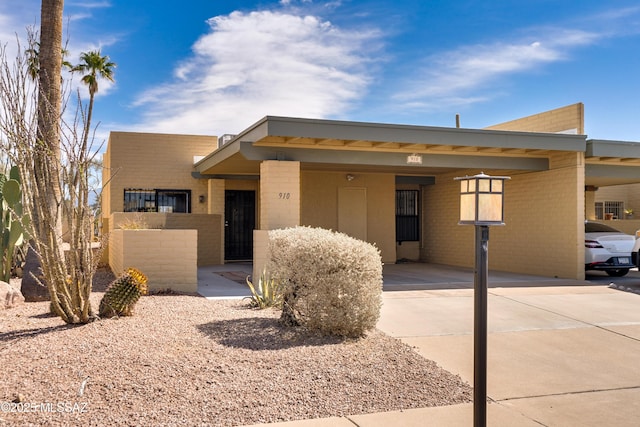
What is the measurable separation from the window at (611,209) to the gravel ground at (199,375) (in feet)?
74.9

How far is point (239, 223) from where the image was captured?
63.3 ft

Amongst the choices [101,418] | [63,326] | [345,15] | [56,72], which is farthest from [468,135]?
[101,418]

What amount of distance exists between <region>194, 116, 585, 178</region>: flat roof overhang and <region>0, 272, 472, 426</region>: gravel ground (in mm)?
5565

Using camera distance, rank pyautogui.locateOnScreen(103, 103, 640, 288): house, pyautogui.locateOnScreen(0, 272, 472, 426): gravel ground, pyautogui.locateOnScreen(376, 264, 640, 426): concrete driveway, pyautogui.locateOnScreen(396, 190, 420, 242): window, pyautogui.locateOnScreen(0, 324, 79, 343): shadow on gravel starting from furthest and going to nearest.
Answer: pyautogui.locateOnScreen(396, 190, 420, 242): window → pyautogui.locateOnScreen(103, 103, 640, 288): house → pyautogui.locateOnScreen(0, 324, 79, 343): shadow on gravel → pyautogui.locateOnScreen(376, 264, 640, 426): concrete driveway → pyautogui.locateOnScreen(0, 272, 472, 426): gravel ground

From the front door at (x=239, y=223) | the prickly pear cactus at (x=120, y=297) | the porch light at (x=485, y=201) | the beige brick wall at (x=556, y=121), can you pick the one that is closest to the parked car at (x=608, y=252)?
the beige brick wall at (x=556, y=121)

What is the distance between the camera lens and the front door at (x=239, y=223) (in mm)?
19078

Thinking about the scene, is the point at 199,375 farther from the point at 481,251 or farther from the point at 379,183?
the point at 379,183

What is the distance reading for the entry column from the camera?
1209 centimetres

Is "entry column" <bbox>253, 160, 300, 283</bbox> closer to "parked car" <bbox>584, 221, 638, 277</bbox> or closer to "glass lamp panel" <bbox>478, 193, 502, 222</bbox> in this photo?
"parked car" <bbox>584, 221, 638, 277</bbox>

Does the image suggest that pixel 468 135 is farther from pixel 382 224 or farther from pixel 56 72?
pixel 56 72

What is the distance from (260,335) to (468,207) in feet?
11.8

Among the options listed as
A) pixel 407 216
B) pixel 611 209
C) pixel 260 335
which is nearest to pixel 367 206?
pixel 407 216

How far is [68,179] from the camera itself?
271 inches

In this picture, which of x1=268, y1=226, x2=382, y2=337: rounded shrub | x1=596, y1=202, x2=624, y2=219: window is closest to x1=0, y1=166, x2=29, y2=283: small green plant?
x1=268, y1=226, x2=382, y2=337: rounded shrub
